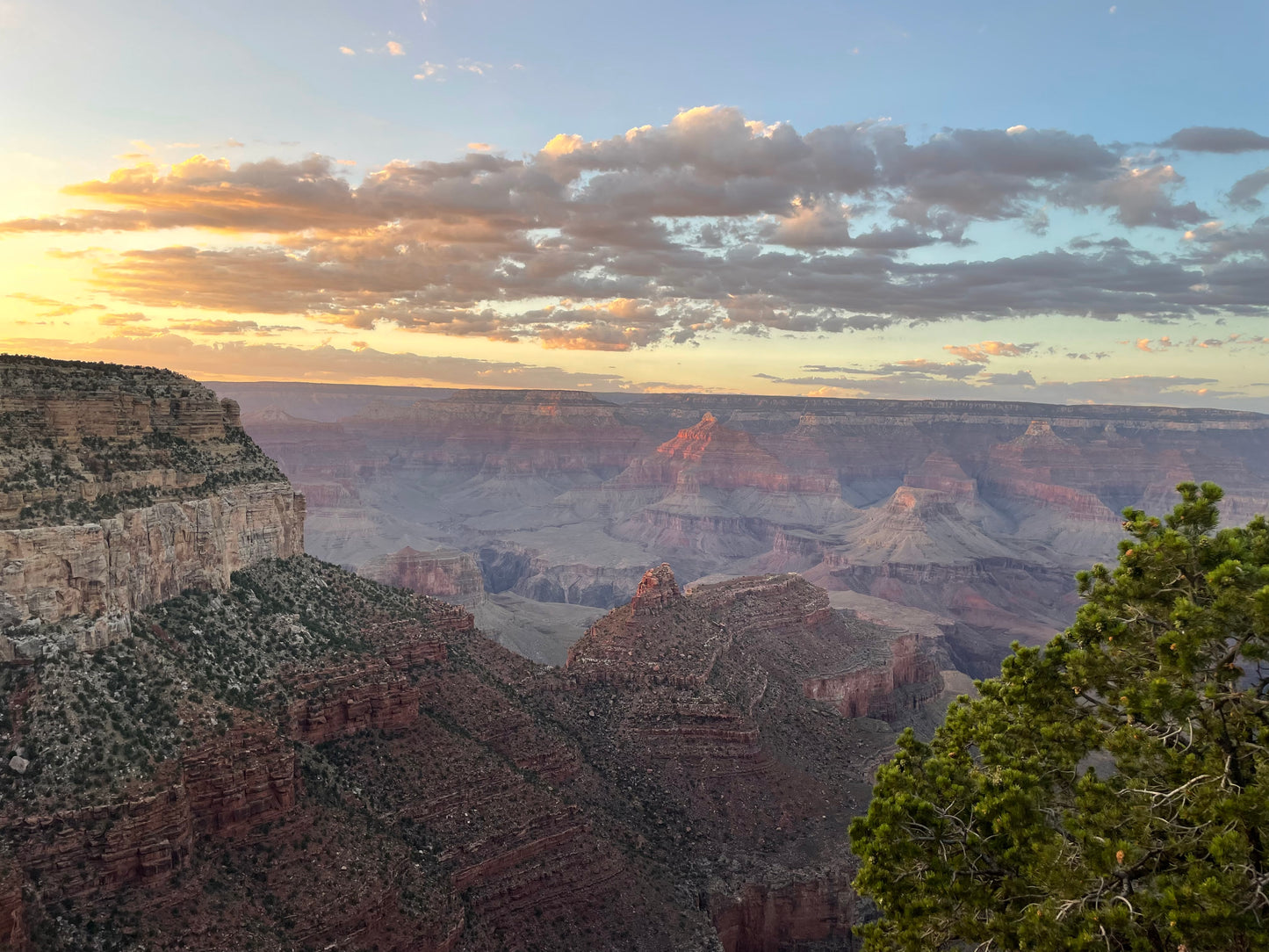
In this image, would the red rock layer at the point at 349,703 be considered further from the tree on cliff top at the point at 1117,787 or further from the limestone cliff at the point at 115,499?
the tree on cliff top at the point at 1117,787

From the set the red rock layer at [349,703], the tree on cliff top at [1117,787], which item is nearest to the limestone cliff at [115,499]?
the red rock layer at [349,703]

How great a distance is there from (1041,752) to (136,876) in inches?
1094

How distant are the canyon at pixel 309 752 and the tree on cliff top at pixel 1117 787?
21.3 meters

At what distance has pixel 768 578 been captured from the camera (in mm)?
85500

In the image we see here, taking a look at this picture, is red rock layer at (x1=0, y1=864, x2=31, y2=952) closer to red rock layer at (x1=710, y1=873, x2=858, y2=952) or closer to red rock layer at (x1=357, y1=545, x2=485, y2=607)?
red rock layer at (x1=710, y1=873, x2=858, y2=952)

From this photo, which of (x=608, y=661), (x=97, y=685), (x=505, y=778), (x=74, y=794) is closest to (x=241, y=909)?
(x=74, y=794)

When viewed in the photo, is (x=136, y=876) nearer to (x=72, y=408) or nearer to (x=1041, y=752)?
(x=72, y=408)

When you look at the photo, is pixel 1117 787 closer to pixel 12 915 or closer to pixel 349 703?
pixel 12 915

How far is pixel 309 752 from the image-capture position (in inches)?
1468

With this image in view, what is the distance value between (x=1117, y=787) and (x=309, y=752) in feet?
103

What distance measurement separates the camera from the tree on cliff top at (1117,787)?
14992mm

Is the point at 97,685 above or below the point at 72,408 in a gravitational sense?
below

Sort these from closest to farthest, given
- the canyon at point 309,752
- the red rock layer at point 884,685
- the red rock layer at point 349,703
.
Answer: the canyon at point 309,752
the red rock layer at point 349,703
the red rock layer at point 884,685

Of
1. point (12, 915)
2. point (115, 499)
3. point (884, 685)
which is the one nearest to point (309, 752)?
point (12, 915)
